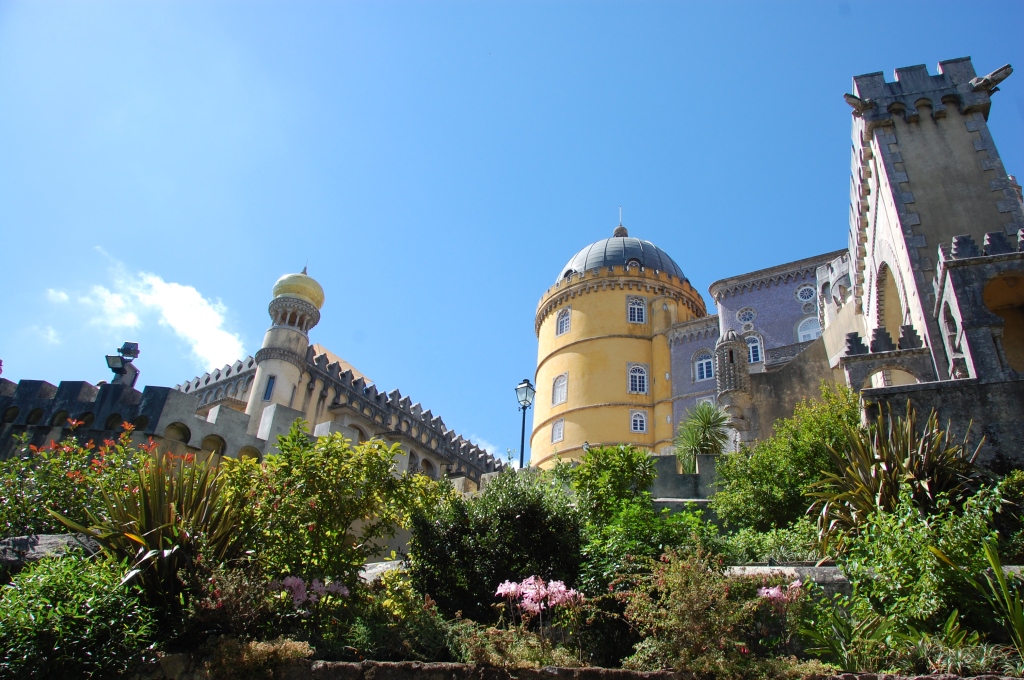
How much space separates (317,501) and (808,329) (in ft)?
87.4

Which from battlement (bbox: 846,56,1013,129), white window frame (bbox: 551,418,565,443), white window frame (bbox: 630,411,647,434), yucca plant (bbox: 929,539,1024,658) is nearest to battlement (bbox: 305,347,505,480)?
white window frame (bbox: 551,418,565,443)

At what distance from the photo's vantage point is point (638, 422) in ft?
110

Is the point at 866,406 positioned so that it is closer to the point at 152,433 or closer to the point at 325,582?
the point at 325,582

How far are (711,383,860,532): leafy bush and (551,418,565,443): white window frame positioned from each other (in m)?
20.7

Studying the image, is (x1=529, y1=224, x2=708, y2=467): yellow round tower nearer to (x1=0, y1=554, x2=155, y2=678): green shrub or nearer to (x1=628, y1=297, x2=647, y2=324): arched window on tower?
(x1=628, y1=297, x2=647, y2=324): arched window on tower

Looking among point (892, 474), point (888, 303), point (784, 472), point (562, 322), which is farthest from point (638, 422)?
point (892, 474)

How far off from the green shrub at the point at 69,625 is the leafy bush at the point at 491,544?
406 cm

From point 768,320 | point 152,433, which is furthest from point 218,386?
point 768,320

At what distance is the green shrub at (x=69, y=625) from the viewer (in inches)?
254

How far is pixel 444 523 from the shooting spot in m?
10.7

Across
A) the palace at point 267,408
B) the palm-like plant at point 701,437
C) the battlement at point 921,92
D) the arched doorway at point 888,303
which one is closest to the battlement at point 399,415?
the palace at point 267,408

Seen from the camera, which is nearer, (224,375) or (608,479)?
(608,479)

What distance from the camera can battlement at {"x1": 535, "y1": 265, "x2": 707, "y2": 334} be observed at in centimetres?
3691

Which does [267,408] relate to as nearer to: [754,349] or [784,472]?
[784,472]
